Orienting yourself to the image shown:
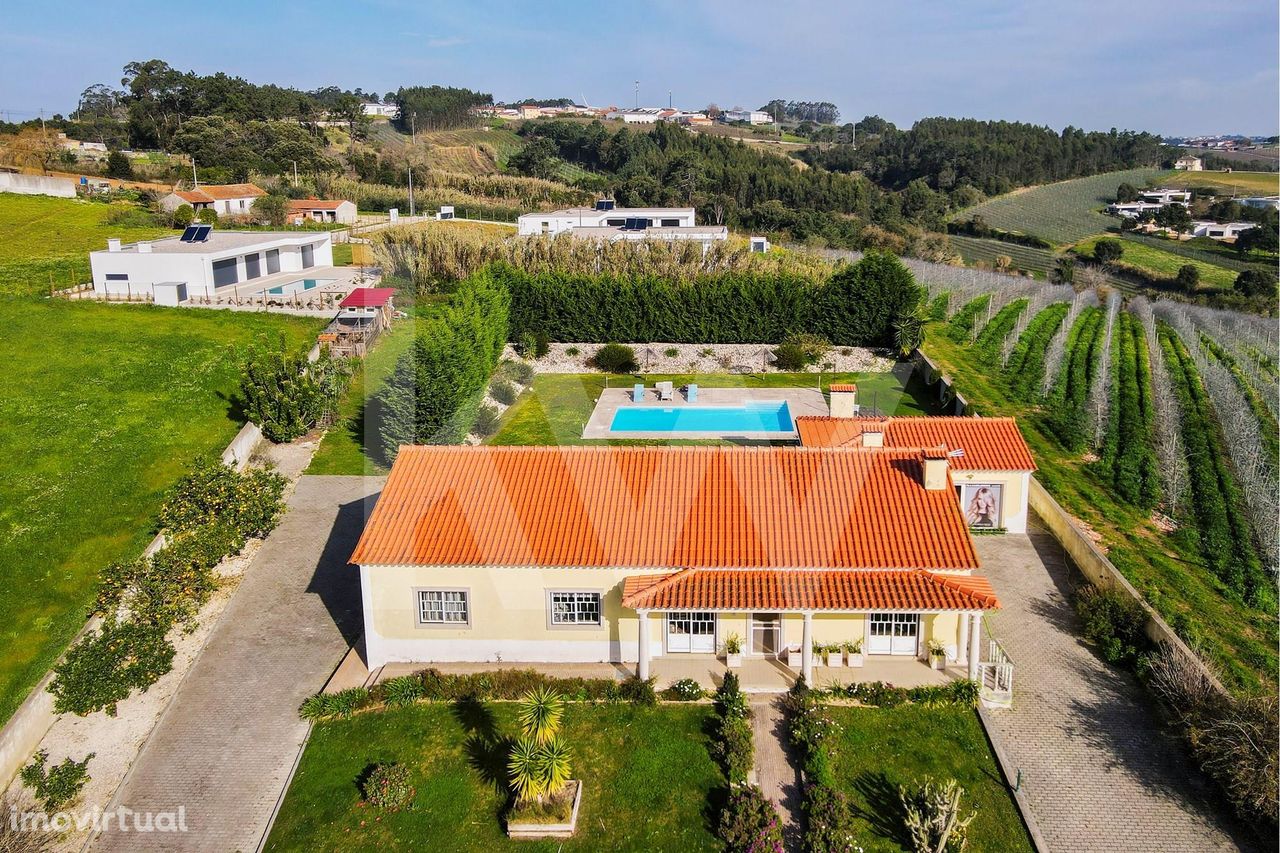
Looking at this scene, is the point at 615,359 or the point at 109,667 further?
the point at 615,359

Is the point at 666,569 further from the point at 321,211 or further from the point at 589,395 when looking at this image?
the point at 321,211

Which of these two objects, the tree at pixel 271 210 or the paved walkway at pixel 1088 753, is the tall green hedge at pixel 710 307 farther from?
the tree at pixel 271 210

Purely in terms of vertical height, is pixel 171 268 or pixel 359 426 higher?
pixel 171 268

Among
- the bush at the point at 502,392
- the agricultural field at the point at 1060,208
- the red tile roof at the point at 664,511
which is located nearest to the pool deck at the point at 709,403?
the bush at the point at 502,392

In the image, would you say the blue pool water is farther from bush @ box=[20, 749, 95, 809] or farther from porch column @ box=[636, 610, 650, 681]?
bush @ box=[20, 749, 95, 809]

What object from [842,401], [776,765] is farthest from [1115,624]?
[842,401]

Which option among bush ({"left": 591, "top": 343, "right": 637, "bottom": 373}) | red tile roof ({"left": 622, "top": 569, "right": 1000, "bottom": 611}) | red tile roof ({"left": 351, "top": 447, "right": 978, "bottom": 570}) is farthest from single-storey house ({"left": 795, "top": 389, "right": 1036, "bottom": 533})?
bush ({"left": 591, "top": 343, "right": 637, "bottom": 373})

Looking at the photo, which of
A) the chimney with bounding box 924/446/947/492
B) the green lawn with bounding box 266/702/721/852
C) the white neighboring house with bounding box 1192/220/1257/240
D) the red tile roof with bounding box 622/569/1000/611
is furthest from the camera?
the white neighboring house with bounding box 1192/220/1257/240
